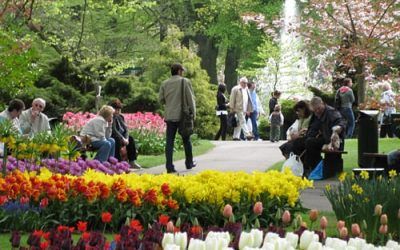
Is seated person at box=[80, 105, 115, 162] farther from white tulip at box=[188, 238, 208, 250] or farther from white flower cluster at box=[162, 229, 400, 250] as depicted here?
white tulip at box=[188, 238, 208, 250]

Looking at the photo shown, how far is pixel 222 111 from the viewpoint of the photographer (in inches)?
1119

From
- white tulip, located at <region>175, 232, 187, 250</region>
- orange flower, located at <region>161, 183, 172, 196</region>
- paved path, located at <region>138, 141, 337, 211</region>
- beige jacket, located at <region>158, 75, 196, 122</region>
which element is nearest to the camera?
white tulip, located at <region>175, 232, 187, 250</region>

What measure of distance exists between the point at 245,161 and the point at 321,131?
3848 mm

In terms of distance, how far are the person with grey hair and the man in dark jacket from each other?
13.6 ft

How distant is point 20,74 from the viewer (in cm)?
1430

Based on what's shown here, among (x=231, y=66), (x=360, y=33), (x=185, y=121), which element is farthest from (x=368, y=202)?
(x=231, y=66)

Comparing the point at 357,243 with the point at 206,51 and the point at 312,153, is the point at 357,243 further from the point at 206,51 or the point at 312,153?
the point at 206,51

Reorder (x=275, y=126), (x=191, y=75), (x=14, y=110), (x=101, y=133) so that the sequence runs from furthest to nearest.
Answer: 1. (x=191, y=75)
2. (x=275, y=126)
3. (x=101, y=133)
4. (x=14, y=110)

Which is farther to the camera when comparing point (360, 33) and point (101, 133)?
point (360, 33)

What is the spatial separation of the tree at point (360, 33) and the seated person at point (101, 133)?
508cm

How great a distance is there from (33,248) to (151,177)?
5.17 metres

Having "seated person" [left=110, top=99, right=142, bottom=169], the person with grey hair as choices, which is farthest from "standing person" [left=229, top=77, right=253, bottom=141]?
the person with grey hair

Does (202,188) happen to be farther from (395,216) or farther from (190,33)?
(190,33)

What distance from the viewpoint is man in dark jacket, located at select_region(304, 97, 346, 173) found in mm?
14609
